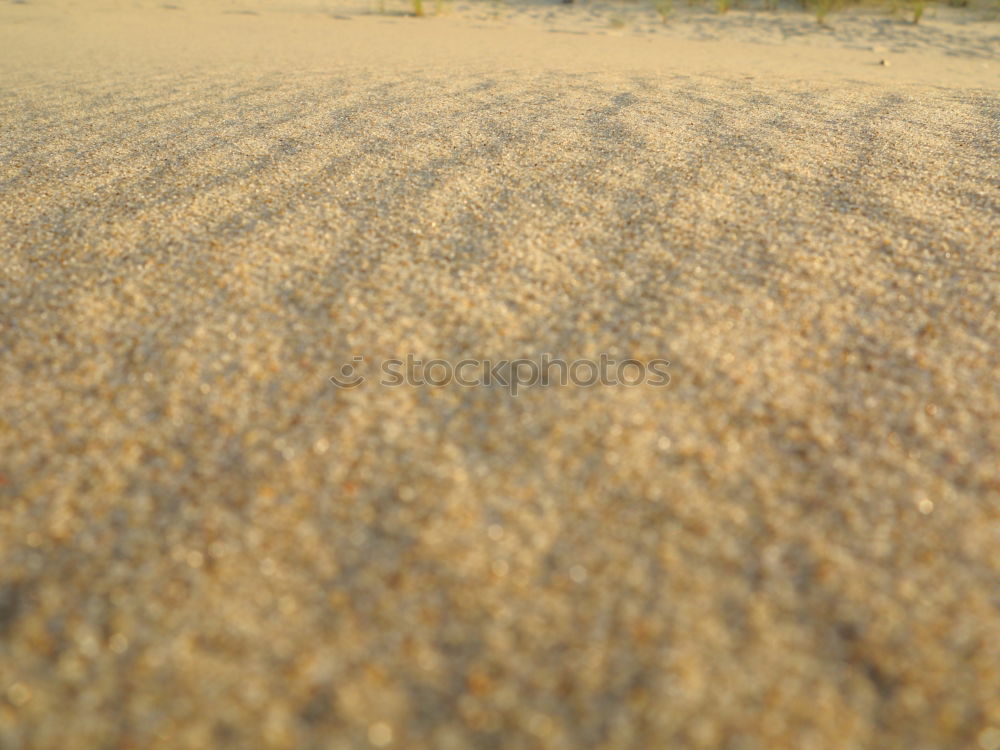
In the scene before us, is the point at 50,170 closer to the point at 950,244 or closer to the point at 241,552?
the point at 241,552

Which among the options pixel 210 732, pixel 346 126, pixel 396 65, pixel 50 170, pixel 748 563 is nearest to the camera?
pixel 210 732

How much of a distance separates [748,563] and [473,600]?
0.30 metres

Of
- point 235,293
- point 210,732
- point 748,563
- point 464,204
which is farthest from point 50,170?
point 748,563

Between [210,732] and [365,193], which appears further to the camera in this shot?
[365,193]

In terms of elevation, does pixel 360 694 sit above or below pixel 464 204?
below

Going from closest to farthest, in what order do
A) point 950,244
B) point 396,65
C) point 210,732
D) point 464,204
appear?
point 210,732 < point 950,244 < point 464,204 < point 396,65

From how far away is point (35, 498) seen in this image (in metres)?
0.73

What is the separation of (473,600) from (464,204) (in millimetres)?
973

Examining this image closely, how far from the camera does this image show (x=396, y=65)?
304 cm

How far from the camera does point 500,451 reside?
0.80 meters

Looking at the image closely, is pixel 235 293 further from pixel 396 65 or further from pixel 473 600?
pixel 396 65

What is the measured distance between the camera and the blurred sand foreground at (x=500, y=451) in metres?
0.56

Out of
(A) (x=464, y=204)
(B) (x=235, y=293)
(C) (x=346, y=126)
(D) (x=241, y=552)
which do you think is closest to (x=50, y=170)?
(C) (x=346, y=126)

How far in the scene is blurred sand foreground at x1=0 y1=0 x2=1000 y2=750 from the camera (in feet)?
1.85
